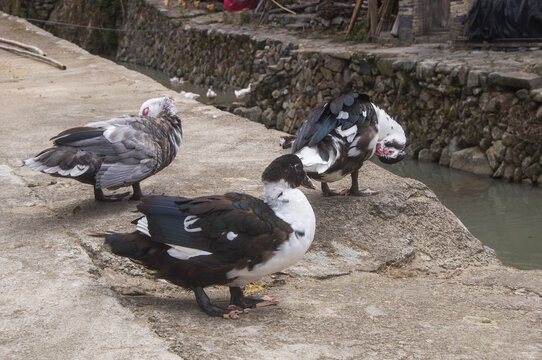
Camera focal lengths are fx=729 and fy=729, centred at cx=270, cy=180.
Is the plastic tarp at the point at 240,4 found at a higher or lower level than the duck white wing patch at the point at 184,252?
lower

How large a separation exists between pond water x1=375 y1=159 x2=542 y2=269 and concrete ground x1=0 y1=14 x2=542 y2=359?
223cm

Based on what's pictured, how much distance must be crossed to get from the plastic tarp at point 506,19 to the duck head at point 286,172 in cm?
881

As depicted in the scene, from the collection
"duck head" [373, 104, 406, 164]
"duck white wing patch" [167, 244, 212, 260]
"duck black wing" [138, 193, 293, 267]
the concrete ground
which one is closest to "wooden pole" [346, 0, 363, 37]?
the concrete ground

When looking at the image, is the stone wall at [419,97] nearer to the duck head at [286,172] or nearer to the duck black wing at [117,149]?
the duck black wing at [117,149]

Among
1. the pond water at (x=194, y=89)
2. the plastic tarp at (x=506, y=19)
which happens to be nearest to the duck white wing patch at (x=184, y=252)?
the plastic tarp at (x=506, y=19)

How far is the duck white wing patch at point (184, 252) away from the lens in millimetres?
2969

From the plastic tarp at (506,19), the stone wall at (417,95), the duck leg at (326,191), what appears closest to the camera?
the duck leg at (326,191)

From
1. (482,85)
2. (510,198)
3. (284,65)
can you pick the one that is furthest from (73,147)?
(284,65)

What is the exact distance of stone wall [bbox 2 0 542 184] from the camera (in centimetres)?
919

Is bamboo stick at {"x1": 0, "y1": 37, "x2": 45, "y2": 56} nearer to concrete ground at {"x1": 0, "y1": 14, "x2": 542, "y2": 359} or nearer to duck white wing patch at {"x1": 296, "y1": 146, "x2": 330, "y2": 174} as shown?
concrete ground at {"x1": 0, "y1": 14, "x2": 542, "y2": 359}

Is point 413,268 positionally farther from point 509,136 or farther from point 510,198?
point 509,136

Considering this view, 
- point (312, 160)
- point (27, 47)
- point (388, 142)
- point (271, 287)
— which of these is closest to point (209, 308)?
point (271, 287)

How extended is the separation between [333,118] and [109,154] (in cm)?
141

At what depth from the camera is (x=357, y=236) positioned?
4320mm
